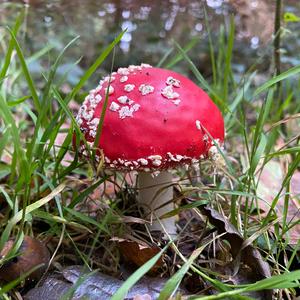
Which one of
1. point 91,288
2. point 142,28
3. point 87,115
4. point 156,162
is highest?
point 87,115

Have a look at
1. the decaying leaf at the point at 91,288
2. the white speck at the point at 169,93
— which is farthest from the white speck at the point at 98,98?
the decaying leaf at the point at 91,288

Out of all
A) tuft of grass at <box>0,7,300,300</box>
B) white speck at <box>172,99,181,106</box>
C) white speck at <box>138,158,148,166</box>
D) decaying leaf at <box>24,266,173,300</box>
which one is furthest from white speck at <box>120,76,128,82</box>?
decaying leaf at <box>24,266,173,300</box>

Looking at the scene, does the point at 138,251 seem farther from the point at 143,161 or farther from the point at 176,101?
the point at 176,101

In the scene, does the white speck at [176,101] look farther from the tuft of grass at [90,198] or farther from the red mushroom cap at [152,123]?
the tuft of grass at [90,198]

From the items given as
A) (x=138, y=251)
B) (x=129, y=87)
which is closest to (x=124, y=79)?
(x=129, y=87)

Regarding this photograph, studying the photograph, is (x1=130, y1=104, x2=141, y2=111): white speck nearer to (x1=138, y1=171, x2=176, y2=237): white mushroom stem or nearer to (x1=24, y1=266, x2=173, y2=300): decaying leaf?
(x1=138, y1=171, x2=176, y2=237): white mushroom stem

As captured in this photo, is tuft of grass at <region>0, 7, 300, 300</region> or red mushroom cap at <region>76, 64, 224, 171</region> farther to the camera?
red mushroom cap at <region>76, 64, 224, 171</region>

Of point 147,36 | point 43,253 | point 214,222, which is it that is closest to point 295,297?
point 214,222

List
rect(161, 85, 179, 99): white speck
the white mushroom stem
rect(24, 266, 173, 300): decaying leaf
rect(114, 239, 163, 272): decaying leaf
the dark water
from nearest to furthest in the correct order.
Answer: rect(24, 266, 173, 300): decaying leaf, rect(114, 239, 163, 272): decaying leaf, rect(161, 85, 179, 99): white speck, the white mushroom stem, the dark water
